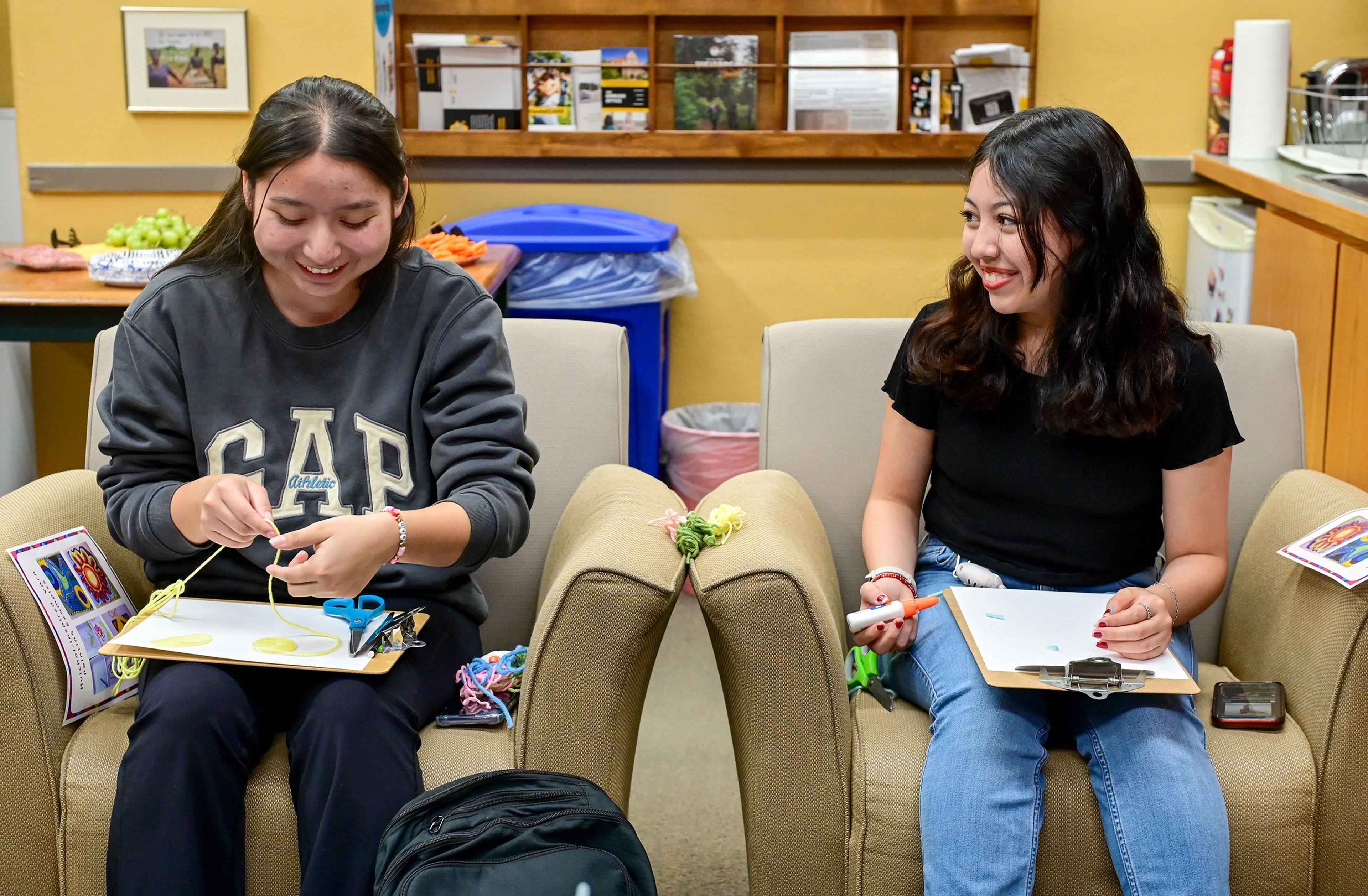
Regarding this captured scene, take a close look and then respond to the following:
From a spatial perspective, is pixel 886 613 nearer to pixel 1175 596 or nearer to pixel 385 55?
pixel 1175 596

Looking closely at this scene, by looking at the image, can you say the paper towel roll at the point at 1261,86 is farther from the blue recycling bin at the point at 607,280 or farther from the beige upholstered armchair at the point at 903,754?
the beige upholstered armchair at the point at 903,754

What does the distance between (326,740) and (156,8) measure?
2.67 meters

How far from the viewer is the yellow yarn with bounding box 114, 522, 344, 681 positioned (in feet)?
4.71

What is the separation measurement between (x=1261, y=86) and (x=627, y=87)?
1649mm

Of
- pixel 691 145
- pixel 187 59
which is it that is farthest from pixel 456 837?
pixel 187 59

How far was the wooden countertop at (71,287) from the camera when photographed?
2486mm

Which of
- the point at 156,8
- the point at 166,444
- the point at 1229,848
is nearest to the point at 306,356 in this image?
the point at 166,444

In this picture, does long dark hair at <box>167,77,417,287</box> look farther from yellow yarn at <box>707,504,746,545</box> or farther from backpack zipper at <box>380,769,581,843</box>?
backpack zipper at <box>380,769,581,843</box>

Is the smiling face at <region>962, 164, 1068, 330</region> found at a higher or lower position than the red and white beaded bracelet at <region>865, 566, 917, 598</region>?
higher

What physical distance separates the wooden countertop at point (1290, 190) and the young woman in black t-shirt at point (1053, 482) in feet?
3.30

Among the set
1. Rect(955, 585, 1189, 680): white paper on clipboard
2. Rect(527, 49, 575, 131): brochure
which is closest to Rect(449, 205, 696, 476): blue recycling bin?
Rect(527, 49, 575, 131): brochure

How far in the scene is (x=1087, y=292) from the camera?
62.2 inches

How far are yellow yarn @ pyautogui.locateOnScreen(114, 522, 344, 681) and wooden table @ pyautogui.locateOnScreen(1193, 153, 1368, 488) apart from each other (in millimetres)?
1926

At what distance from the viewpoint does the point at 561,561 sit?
168 cm
